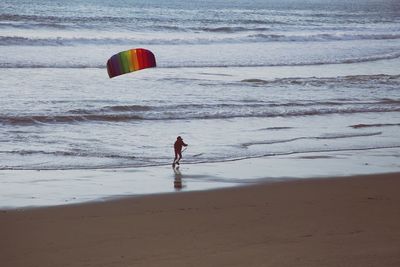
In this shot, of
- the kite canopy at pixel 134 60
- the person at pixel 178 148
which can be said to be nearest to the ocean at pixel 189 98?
the person at pixel 178 148

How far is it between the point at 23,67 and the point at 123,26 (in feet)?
71.5

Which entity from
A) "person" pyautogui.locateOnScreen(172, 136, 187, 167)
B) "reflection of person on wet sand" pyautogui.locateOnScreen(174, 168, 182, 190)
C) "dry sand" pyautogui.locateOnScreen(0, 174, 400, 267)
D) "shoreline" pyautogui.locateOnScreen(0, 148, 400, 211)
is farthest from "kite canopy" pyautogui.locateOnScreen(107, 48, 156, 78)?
"dry sand" pyautogui.locateOnScreen(0, 174, 400, 267)

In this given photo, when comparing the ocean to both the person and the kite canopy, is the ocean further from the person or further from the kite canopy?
the kite canopy

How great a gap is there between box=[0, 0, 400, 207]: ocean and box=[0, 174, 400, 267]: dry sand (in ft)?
9.91

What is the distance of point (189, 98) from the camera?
71.1ft

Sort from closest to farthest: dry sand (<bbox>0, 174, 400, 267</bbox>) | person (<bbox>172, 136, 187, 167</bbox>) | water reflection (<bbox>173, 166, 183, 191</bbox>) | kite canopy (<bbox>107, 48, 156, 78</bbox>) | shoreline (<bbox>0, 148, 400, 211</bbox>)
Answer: dry sand (<bbox>0, 174, 400, 267</bbox>) → shoreline (<bbox>0, 148, 400, 211</bbox>) → water reflection (<bbox>173, 166, 183, 191</bbox>) → kite canopy (<bbox>107, 48, 156, 78</bbox>) → person (<bbox>172, 136, 187, 167</bbox>)

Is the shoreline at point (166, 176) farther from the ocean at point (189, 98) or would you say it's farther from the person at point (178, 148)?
the ocean at point (189, 98)

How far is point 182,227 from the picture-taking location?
9586 millimetres

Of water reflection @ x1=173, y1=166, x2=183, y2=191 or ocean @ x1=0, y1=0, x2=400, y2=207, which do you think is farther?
ocean @ x1=0, y1=0, x2=400, y2=207

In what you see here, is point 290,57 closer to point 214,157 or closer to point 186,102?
point 186,102

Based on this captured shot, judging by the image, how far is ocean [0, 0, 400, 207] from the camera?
50.2 feet

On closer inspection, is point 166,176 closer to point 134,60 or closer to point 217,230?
point 134,60

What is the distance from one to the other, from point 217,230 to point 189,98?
1235cm

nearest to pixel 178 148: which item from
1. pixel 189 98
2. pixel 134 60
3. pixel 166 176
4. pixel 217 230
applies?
pixel 166 176
